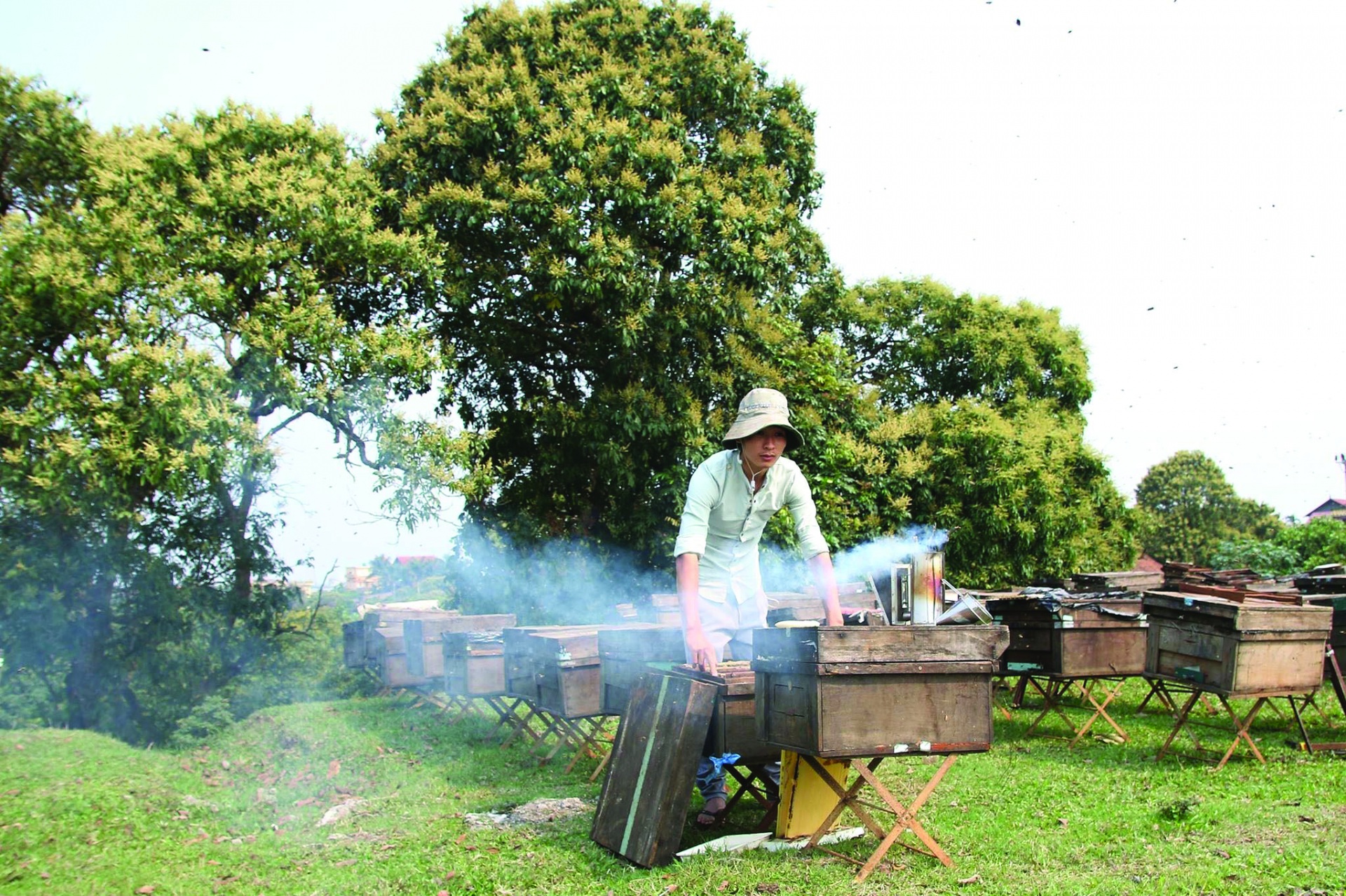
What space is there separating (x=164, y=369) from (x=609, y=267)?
553cm

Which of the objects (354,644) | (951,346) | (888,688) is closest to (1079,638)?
(888,688)

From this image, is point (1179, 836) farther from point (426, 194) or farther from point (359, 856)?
point (426, 194)

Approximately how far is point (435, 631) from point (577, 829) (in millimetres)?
6364

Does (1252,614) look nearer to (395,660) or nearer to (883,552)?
(883,552)

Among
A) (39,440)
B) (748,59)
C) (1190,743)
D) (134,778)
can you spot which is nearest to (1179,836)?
(1190,743)

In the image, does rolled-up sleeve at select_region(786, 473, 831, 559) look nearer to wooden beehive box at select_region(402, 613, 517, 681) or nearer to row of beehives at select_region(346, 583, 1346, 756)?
row of beehives at select_region(346, 583, 1346, 756)

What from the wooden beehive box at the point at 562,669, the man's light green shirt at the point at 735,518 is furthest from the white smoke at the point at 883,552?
the wooden beehive box at the point at 562,669

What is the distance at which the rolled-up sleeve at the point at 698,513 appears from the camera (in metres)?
5.55

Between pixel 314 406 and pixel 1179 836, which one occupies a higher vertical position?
pixel 314 406

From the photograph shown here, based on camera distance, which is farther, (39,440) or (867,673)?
(39,440)

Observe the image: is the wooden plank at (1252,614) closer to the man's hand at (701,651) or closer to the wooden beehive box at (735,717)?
the wooden beehive box at (735,717)

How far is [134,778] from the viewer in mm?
7957

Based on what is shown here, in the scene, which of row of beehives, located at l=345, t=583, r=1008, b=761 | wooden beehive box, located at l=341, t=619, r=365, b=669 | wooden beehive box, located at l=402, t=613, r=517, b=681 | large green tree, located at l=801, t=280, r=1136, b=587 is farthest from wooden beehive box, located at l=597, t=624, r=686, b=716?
wooden beehive box, located at l=341, t=619, r=365, b=669

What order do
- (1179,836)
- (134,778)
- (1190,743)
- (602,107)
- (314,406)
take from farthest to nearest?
(602,107)
(314,406)
(1190,743)
(134,778)
(1179,836)
